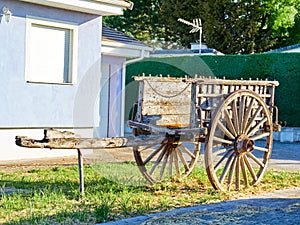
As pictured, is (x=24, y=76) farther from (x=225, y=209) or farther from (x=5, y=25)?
(x=225, y=209)

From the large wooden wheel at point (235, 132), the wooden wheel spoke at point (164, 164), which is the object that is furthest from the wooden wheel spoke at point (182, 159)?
the large wooden wheel at point (235, 132)

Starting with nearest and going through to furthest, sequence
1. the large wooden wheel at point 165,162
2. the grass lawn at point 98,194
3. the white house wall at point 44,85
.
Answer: the grass lawn at point 98,194 < the large wooden wheel at point 165,162 < the white house wall at point 44,85

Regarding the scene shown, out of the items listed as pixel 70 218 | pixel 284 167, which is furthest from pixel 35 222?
pixel 284 167

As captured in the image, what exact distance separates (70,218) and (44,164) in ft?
17.4

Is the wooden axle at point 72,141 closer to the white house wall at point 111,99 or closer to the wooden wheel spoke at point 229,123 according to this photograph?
the wooden wheel spoke at point 229,123

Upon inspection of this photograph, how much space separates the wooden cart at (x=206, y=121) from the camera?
793 cm

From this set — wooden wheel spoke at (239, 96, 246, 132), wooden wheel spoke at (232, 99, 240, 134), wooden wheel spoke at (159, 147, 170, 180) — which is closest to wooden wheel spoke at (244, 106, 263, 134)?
wooden wheel spoke at (239, 96, 246, 132)

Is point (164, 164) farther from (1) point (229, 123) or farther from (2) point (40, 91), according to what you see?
(2) point (40, 91)

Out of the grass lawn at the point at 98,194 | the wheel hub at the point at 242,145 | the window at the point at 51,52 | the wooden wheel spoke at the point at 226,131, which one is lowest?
the grass lawn at the point at 98,194

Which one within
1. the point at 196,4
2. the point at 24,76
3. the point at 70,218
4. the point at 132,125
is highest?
the point at 196,4

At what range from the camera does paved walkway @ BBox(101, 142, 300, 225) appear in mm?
6094

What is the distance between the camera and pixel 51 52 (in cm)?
1223

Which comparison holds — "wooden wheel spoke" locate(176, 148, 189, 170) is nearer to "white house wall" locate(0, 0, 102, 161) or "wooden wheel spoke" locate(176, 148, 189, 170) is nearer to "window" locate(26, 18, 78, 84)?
"white house wall" locate(0, 0, 102, 161)

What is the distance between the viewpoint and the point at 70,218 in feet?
20.2
